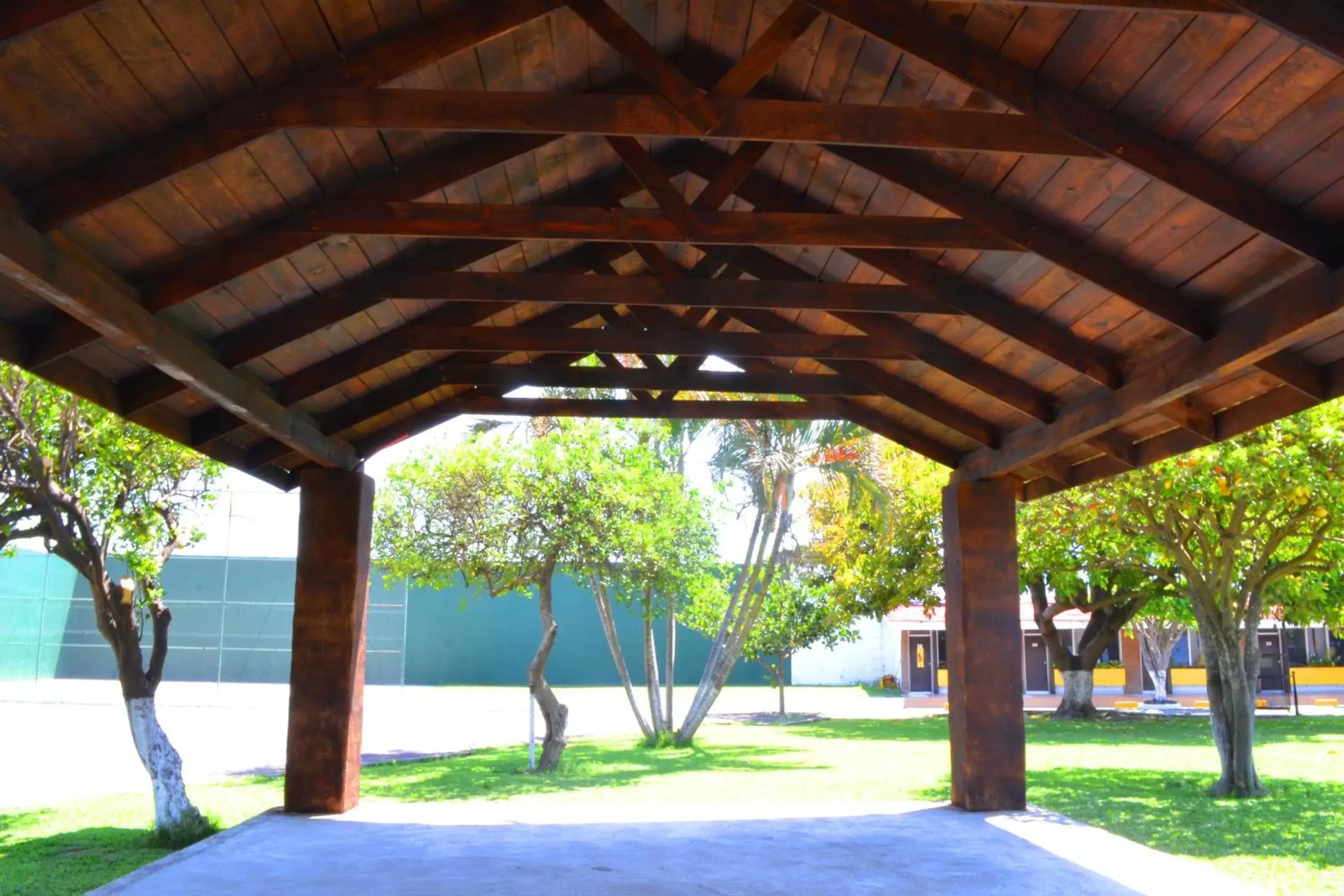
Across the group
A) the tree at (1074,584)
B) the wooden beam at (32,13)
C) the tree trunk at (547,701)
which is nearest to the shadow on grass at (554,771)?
the tree trunk at (547,701)

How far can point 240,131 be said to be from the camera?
3.88 m

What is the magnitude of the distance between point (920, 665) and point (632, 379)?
27.5 meters

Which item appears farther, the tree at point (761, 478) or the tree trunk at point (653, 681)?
the tree trunk at point (653, 681)

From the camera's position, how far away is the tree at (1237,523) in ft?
33.6

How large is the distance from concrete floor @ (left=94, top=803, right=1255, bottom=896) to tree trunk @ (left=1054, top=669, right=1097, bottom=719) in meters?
15.6

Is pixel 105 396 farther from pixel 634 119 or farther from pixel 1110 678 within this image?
pixel 1110 678

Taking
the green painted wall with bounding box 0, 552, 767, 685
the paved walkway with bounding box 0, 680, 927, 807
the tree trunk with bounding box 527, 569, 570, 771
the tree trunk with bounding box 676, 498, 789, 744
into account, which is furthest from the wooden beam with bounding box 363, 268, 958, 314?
the green painted wall with bounding box 0, 552, 767, 685

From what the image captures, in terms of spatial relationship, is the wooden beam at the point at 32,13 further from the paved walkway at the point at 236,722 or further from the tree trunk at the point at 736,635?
the tree trunk at the point at 736,635

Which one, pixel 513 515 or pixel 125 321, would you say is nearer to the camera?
pixel 125 321

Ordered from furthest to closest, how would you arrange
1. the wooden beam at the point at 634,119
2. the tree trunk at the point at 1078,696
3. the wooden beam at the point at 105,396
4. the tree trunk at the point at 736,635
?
the tree trunk at the point at 1078,696, the tree trunk at the point at 736,635, the wooden beam at the point at 105,396, the wooden beam at the point at 634,119

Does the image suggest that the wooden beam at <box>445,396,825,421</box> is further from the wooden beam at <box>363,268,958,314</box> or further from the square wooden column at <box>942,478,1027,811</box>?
the wooden beam at <box>363,268,958,314</box>

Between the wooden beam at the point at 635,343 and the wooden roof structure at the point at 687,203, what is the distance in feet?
0.07

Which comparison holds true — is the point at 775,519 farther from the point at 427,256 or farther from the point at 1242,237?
the point at 1242,237

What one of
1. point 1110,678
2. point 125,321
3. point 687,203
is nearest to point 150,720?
point 125,321
